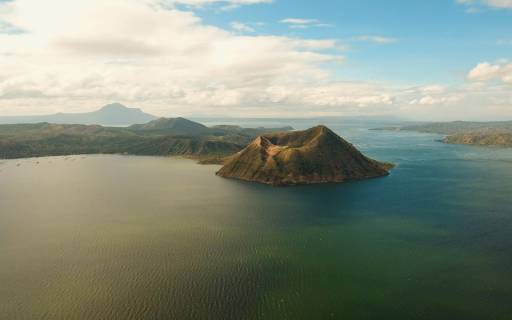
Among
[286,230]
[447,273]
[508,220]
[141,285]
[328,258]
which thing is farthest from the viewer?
[508,220]

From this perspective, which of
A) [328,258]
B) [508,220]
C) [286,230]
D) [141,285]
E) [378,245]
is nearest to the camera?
[141,285]

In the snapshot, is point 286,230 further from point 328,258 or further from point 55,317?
point 55,317

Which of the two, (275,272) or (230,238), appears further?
(230,238)

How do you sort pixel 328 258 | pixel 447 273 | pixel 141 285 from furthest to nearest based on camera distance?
1. pixel 328 258
2. pixel 447 273
3. pixel 141 285

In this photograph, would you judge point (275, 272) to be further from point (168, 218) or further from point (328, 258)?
point (168, 218)

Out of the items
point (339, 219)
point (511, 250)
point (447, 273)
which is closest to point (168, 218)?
point (339, 219)

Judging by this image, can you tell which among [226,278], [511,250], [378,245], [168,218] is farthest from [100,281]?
[511,250]
